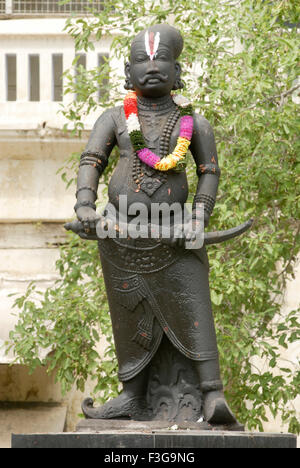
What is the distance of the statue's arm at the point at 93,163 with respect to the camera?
21.9 feet

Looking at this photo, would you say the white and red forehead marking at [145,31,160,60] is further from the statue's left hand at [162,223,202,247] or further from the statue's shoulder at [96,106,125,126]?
the statue's left hand at [162,223,202,247]

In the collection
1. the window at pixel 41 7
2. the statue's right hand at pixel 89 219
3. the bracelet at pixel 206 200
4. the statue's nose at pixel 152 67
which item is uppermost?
the window at pixel 41 7

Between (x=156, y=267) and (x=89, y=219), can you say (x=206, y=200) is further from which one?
(x=89, y=219)

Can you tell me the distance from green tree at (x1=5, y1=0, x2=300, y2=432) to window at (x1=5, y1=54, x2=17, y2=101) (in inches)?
94.0

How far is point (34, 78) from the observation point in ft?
41.8

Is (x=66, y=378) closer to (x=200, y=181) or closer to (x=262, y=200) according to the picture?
(x=262, y=200)

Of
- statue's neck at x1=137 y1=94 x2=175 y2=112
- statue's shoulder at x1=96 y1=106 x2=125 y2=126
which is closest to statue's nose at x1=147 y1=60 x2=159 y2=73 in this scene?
statue's neck at x1=137 y1=94 x2=175 y2=112

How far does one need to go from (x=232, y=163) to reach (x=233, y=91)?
0.59 meters

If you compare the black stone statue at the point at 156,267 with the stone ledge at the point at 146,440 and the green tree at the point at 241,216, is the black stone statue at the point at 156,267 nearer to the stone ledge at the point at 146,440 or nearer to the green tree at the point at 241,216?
the stone ledge at the point at 146,440

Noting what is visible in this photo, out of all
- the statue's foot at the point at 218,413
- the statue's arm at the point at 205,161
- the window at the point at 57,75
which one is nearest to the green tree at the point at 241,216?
the window at the point at 57,75

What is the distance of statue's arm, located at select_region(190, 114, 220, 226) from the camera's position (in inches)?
268

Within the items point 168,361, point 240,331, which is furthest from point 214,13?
point 168,361

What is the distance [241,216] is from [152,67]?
2.76m
